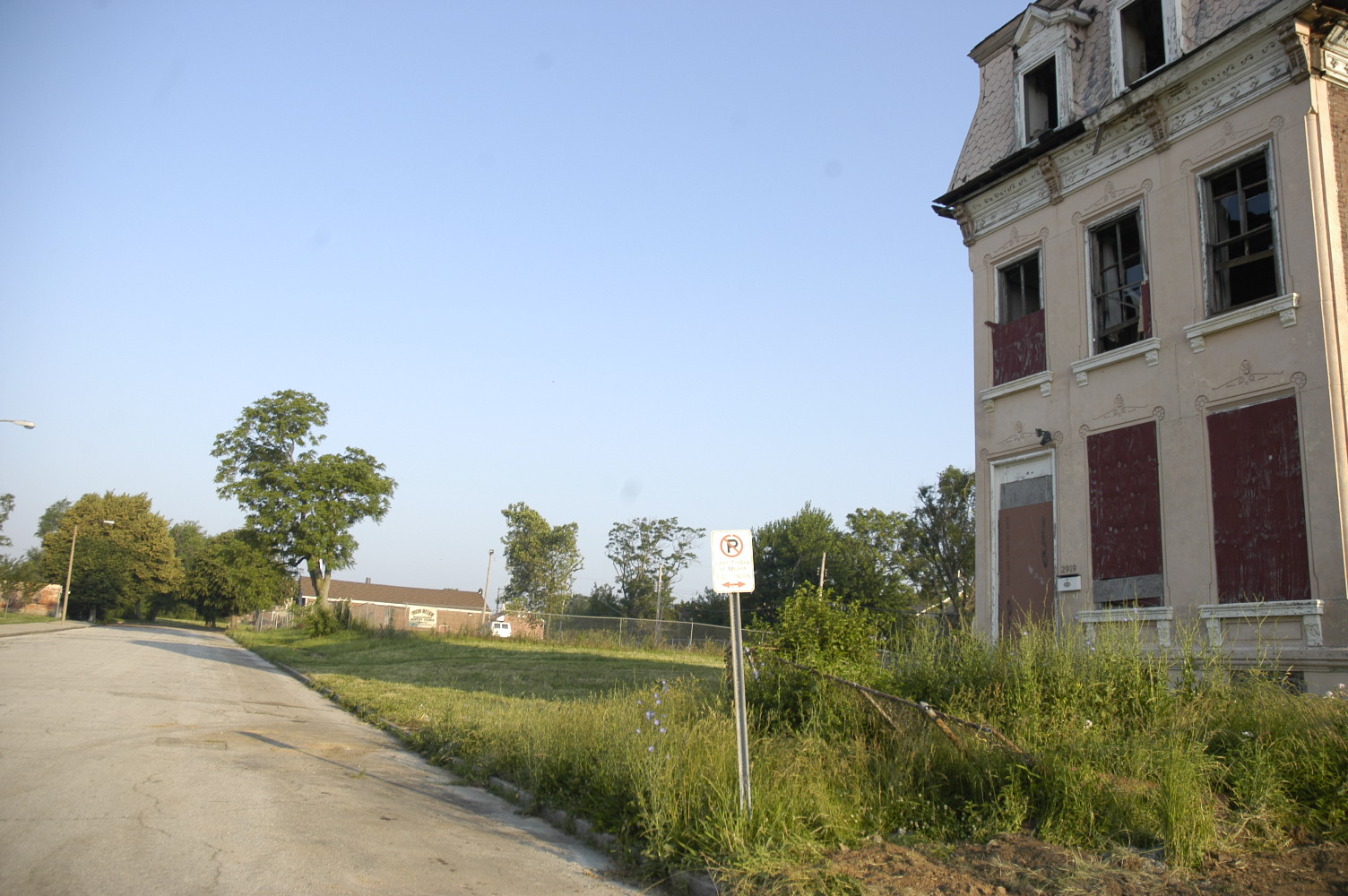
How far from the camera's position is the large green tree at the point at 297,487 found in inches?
2186

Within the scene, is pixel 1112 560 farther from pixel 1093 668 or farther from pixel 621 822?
pixel 621 822

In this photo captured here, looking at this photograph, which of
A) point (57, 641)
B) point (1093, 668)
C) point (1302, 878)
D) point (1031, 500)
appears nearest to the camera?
point (1302, 878)

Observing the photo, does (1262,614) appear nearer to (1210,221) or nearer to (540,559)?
(1210,221)

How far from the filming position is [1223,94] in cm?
1174

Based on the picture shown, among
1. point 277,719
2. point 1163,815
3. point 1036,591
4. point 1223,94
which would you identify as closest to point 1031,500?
point 1036,591

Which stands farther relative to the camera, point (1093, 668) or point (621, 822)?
point (1093, 668)

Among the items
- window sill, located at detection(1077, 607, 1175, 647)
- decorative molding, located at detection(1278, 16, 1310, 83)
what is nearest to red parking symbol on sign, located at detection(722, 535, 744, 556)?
window sill, located at detection(1077, 607, 1175, 647)

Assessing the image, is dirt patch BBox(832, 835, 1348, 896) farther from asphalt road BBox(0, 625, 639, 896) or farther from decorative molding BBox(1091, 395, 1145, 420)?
decorative molding BBox(1091, 395, 1145, 420)

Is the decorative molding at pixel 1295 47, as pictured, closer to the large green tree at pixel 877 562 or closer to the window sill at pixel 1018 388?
the window sill at pixel 1018 388

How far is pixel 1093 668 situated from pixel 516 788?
17.9ft

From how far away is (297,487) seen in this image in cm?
5606

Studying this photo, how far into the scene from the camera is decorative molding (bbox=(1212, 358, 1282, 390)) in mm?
10859

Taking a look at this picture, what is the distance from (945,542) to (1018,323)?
40.9 m

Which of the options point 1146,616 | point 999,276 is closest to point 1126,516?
point 1146,616
